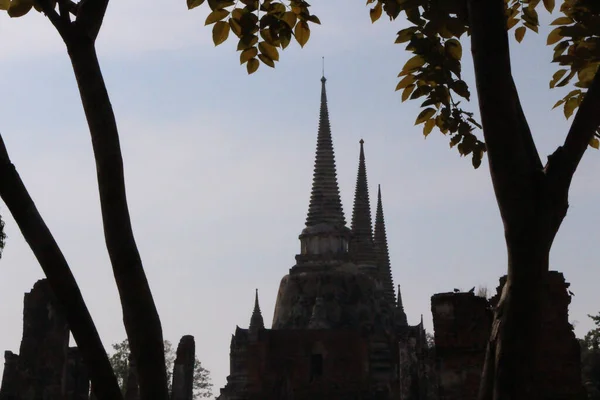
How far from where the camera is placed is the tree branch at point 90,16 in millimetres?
3879

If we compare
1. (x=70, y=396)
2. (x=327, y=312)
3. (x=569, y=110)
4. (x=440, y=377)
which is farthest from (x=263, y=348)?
(x=569, y=110)

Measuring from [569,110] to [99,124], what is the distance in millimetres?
2198

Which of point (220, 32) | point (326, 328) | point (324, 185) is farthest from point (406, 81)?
point (324, 185)

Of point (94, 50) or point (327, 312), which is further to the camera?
point (327, 312)

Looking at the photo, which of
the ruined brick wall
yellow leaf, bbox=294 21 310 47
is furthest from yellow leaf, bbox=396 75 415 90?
the ruined brick wall

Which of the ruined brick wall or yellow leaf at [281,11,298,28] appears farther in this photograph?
the ruined brick wall

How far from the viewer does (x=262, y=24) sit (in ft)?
15.0

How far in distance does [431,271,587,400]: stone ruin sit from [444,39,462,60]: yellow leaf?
20.6ft

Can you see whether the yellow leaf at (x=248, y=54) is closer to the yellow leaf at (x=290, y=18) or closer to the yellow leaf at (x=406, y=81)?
the yellow leaf at (x=290, y=18)

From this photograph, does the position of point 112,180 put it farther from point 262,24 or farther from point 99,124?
point 262,24

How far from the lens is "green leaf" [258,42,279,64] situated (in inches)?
180

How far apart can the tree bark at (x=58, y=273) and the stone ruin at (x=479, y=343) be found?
757 cm

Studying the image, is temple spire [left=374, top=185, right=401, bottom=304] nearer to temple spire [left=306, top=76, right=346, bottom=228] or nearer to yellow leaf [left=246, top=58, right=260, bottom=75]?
temple spire [left=306, top=76, right=346, bottom=228]

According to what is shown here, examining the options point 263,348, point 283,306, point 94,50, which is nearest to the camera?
point 94,50
